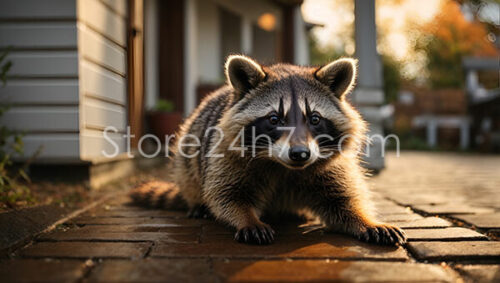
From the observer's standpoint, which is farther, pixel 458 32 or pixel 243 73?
pixel 458 32

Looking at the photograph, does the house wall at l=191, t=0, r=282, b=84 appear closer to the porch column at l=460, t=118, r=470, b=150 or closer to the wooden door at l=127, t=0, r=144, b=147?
the wooden door at l=127, t=0, r=144, b=147

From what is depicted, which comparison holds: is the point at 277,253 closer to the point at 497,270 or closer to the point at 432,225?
the point at 497,270

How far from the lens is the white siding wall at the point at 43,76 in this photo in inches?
161

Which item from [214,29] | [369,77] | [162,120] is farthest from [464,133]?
[162,120]

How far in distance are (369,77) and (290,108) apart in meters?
3.53

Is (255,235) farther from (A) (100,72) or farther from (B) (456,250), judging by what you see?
(A) (100,72)

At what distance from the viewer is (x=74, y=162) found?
415 cm

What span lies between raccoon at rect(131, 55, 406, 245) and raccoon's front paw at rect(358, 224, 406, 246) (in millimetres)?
14

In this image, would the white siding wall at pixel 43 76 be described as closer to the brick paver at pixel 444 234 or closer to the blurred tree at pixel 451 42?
the brick paver at pixel 444 234

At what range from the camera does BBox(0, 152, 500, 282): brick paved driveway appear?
1.73m

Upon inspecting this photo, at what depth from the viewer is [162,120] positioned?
24.9 ft

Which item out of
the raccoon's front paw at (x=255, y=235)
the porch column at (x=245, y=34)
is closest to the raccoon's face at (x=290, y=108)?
the raccoon's front paw at (x=255, y=235)

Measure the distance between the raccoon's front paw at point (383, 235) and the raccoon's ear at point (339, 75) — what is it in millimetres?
926

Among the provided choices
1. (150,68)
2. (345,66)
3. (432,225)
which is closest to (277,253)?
(432,225)
